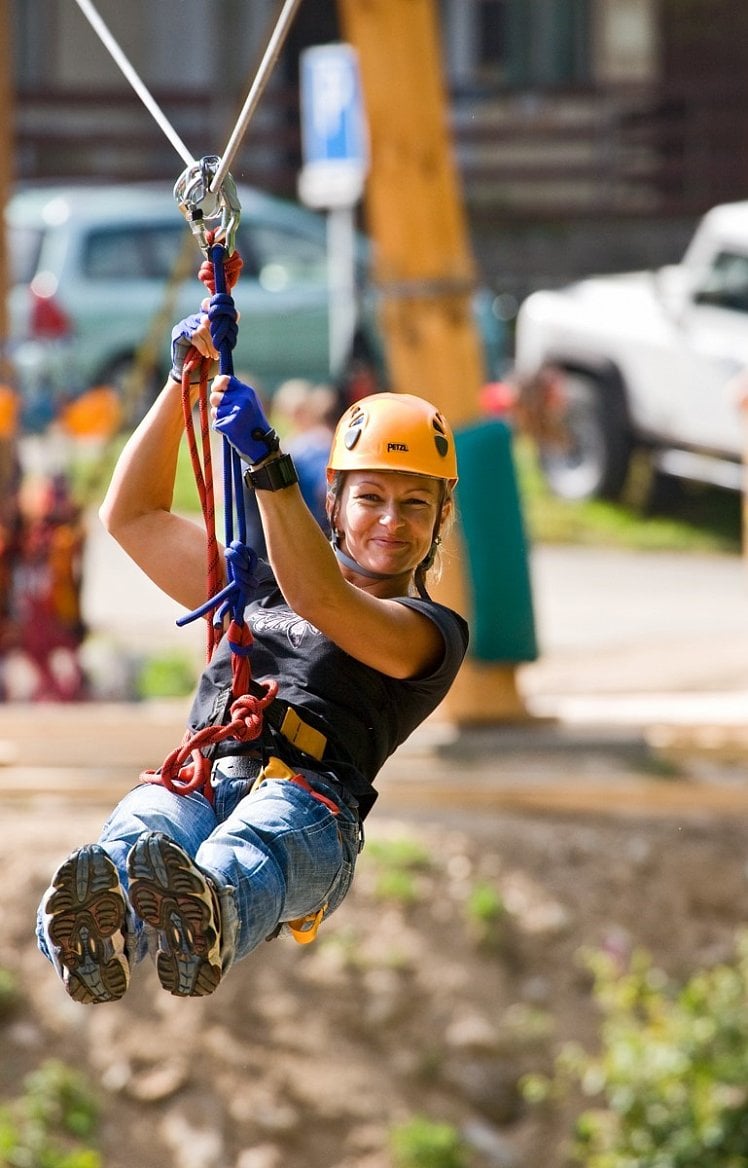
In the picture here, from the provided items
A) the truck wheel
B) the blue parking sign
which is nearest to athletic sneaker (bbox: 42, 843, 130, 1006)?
the blue parking sign

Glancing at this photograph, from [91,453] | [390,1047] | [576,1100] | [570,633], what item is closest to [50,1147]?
[390,1047]

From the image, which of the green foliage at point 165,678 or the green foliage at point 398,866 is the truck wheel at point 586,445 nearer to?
the green foliage at point 165,678

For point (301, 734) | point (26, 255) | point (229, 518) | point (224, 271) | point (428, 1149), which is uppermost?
point (224, 271)

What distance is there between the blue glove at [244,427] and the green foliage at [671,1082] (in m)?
5.25

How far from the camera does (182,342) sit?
3.59 m

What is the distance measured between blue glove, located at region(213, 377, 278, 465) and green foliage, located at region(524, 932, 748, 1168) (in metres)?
5.25

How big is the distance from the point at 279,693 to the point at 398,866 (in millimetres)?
5378

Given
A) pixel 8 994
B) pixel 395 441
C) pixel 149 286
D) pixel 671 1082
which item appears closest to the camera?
pixel 395 441

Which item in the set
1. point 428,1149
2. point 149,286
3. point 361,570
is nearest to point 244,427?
→ point 361,570

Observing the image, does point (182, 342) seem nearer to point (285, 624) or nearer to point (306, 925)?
point (285, 624)

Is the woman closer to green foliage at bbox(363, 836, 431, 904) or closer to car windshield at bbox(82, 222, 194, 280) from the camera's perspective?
green foliage at bbox(363, 836, 431, 904)

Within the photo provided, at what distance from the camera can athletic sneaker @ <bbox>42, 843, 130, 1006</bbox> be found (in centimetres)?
331

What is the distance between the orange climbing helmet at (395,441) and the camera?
140 inches

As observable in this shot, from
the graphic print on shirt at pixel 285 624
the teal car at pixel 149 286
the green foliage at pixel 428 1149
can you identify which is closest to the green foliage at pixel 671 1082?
the green foliage at pixel 428 1149
